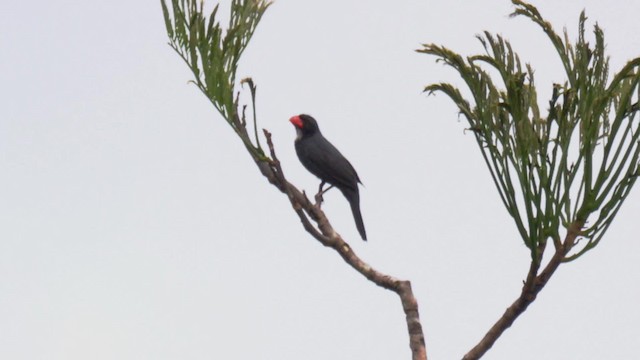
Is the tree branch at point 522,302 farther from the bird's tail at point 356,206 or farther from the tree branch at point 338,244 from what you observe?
the bird's tail at point 356,206

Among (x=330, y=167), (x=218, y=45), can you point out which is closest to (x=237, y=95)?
(x=218, y=45)

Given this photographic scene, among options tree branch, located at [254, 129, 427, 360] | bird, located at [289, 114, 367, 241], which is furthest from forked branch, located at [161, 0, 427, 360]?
bird, located at [289, 114, 367, 241]

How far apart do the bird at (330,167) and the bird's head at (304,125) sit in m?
0.08

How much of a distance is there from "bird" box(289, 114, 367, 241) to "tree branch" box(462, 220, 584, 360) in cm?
499

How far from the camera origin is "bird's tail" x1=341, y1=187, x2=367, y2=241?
7996 millimetres

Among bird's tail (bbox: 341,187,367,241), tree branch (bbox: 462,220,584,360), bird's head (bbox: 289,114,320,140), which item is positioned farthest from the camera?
bird's head (bbox: 289,114,320,140)

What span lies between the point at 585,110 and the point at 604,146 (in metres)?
0.14

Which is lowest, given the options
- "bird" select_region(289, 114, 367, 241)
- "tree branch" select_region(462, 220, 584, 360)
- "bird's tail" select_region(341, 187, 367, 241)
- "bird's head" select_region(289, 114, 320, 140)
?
"tree branch" select_region(462, 220, 584, 360)

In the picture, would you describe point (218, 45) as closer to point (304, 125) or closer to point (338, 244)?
point (338, 244)

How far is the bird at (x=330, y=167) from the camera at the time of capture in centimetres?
802

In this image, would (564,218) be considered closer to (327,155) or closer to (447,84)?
(447,84)

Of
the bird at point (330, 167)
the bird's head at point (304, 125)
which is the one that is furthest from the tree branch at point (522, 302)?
the bird's head at point (304, 125)

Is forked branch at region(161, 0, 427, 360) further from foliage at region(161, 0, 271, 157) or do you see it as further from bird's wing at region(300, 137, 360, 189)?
bird's wing at region(300, 137, 360, 189)

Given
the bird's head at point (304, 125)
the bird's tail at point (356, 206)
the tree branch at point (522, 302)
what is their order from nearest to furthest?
the tree branch at point (522, 302)
the bird's tail at point (356, 206)
the bird's head at point (304, 125)
